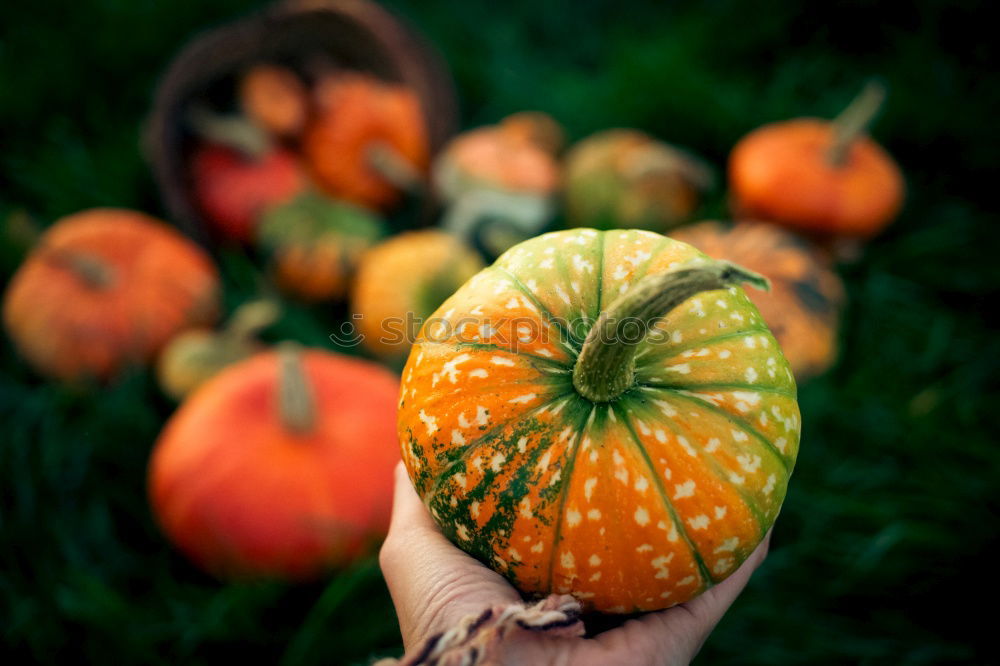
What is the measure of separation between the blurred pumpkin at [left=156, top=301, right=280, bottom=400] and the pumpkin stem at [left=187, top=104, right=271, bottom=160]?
0.65 m

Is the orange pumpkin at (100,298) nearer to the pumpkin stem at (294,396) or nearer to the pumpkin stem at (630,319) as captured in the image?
the pumpkin stem at (294,396)

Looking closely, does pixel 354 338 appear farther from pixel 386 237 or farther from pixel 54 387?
pixel 54 387

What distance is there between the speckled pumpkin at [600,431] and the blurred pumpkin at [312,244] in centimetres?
133

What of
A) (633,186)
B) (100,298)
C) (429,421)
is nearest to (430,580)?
(429,421)

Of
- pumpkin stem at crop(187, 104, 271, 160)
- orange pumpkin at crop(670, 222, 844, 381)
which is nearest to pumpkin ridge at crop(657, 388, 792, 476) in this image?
orange pumpkin at crop(670, 222, 844, 381)

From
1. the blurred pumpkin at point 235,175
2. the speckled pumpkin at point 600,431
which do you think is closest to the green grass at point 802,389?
the blurred pumpkin at point 235,175

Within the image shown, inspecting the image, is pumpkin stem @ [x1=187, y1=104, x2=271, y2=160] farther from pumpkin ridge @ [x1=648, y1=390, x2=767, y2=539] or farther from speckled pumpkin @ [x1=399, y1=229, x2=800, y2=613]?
pumpkin ridge @ [x1=648, y1=390, x2=767, y2=539]

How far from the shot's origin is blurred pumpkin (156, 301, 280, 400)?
6.12 feet

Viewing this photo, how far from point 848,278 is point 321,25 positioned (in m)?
2.10

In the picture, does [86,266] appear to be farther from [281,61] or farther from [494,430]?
[494,430]

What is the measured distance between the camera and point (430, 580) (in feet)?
3.26

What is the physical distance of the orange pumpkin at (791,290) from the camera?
1.85m

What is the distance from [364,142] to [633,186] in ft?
3.18

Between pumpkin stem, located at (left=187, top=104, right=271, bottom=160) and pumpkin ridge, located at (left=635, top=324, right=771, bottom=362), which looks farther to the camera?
pumpkin stem, located at (left=187, top=104, right=271, bottom=160)
